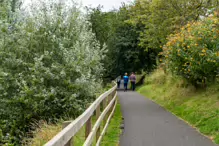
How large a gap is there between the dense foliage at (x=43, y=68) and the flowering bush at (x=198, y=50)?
11.6 ft

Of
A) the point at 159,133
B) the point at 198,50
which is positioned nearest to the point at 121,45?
the point at 198,50

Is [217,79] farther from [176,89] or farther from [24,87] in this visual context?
[24,87]

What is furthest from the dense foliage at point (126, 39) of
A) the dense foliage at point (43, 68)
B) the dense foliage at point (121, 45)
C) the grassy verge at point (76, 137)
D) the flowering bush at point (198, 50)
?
the grassy verge at point (76, 137)

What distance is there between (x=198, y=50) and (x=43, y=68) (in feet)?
18.8

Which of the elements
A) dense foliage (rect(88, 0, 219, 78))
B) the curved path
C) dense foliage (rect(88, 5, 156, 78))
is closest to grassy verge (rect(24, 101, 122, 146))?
the curved path

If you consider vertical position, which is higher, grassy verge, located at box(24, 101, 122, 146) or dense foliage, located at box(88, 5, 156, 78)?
dense foliage, located at box(88, 5, 156, 78)

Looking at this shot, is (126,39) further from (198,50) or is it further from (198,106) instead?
(198,106)

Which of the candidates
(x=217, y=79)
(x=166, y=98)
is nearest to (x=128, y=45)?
(x=166, y=98)

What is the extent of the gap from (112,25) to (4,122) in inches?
1025

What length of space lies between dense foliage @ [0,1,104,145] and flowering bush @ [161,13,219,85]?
3.55m

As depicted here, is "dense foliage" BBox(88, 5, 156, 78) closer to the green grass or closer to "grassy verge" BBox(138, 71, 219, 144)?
"grassy verge" BBox(138, 71, 219, 144)

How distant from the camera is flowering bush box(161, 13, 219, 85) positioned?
32.1 feet

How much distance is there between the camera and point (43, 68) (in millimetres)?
9891

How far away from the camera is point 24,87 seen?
9602 mm
